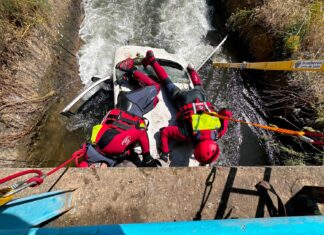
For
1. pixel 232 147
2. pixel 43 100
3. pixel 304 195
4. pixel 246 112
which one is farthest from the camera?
pixel 246 112

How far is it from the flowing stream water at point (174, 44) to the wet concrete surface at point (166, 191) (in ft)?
6.15

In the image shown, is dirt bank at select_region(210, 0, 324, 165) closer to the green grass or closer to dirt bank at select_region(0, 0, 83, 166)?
dirt bank at select_region(0, 0, 83, 166)

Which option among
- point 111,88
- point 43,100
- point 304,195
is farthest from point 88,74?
point 304,195

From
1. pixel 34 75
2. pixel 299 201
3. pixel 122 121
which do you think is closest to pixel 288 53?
pixel 122 121

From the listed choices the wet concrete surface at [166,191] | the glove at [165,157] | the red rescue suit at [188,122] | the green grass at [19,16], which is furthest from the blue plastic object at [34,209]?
the green grass at [19,16]

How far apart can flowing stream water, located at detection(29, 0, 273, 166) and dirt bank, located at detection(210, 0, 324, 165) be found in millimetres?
358

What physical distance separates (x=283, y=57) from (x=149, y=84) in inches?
96.1

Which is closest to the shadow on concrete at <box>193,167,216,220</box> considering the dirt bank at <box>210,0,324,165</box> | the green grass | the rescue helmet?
the rescue helmet

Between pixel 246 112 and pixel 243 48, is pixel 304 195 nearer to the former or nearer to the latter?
pixel 246 112

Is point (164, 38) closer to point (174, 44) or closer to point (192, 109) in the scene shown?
point (174, 44)

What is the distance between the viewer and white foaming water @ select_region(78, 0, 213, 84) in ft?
17.6

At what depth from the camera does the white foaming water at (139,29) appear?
17.6ft

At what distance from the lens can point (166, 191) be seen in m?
2.53

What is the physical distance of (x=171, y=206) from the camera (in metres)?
2.45
